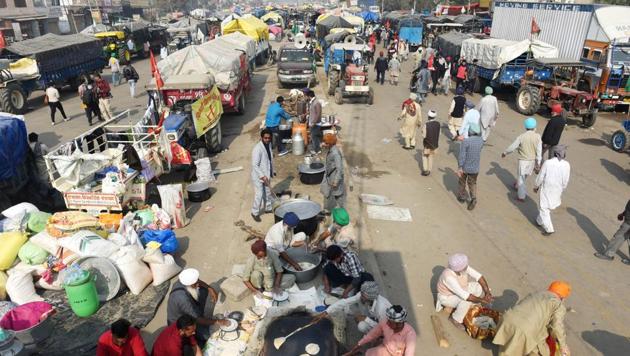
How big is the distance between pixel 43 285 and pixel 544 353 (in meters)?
6.49

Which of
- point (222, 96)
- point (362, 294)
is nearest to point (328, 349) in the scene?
point (362, 294)

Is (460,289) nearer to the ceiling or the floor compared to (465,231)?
nearer to the ceiling

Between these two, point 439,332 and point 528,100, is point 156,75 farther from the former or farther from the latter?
point 528,100

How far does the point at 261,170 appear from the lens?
754 cm

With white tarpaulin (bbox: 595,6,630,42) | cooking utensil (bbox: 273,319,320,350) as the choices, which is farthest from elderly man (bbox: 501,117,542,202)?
white tarpaulin (bbox: 595,6,630,42)

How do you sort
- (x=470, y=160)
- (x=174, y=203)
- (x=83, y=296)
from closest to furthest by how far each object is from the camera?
(x=83, y=296), (x=174, y=203), (x=470, y=160)

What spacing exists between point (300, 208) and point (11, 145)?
5.73 meters

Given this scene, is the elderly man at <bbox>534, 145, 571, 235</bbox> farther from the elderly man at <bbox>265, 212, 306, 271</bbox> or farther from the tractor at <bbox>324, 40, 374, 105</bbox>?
the tractor at <bbox>324, 40, 374, 105</bbox>

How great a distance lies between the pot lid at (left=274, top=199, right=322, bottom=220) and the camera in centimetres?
715

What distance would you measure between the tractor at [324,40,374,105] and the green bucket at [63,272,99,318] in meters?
12.8

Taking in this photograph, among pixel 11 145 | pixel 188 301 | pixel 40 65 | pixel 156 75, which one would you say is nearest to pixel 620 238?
pixel 188 301

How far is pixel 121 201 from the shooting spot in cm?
739

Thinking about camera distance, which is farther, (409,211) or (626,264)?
(409,211)

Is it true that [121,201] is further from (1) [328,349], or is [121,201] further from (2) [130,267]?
(1) [328,349]
